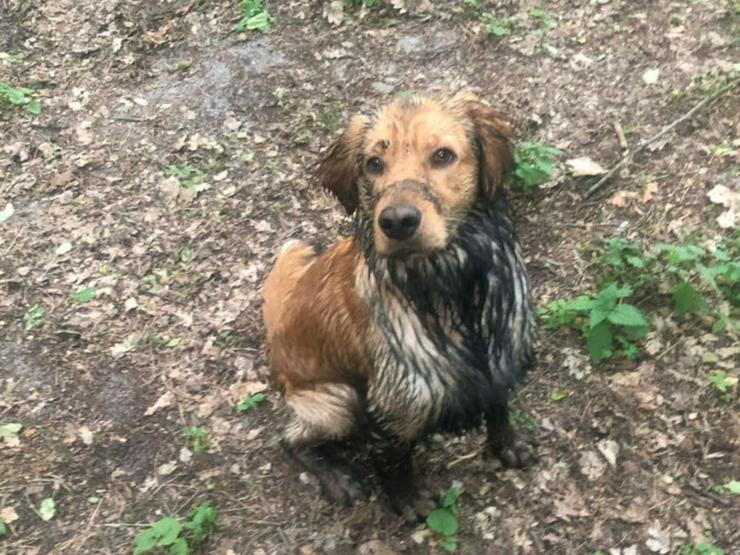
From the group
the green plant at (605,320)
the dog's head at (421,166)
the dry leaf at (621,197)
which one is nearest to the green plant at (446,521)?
the green plant at (605,320)

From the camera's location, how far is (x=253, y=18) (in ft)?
22.2

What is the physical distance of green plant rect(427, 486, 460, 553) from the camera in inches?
151

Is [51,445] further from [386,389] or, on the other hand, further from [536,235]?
[536,235]

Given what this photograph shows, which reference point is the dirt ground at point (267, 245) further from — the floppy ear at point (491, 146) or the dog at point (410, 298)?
the floppy ear at point (491, 146)

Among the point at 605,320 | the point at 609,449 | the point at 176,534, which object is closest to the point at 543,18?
the point at 605,320

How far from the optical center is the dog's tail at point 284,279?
4.03 metres

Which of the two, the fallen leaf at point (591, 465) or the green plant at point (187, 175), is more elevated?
the green plant at point (187, 175)

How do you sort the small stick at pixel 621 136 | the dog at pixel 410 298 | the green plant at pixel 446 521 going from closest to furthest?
1. the dog at pixel 410 298
2. the green plant at pixel 446 521
3. the small stick at pixel 621 136

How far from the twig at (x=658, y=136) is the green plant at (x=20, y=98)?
4783 mm

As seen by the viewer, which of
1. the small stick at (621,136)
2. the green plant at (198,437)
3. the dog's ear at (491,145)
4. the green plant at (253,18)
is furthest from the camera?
the green plant at (253,18)

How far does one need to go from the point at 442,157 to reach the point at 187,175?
3438mm

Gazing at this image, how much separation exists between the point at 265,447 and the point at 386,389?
1.32 m

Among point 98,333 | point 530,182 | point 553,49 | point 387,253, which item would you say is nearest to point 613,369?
point 530,182

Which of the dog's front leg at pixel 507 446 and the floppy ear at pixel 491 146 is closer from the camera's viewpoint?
the floppy ear at pixel 491 146
